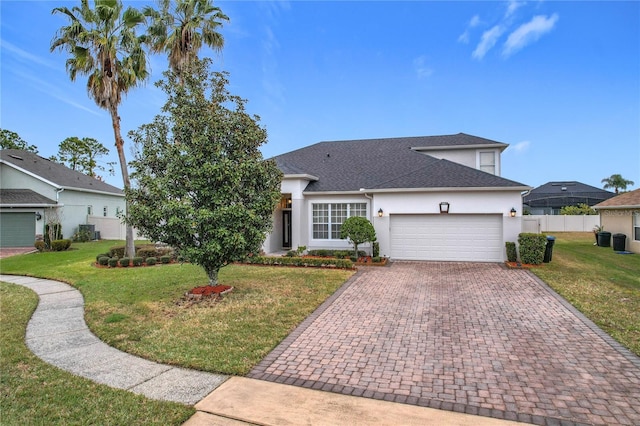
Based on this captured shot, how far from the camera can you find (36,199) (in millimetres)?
20750

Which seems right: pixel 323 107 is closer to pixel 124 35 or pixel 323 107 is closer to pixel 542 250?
pixel 124 35

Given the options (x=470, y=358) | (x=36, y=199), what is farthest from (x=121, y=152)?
(x=470, y=358)

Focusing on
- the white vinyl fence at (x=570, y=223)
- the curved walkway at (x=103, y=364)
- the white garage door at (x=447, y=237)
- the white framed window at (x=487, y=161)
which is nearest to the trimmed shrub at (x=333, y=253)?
the white garage door at (x=447, y=237)

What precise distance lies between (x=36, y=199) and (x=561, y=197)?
159 feet

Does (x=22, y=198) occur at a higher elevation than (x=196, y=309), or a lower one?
higher

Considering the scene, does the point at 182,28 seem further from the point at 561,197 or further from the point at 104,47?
the point at 561,197

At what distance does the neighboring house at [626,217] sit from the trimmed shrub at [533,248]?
806 cm

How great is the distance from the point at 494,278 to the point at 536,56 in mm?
11412

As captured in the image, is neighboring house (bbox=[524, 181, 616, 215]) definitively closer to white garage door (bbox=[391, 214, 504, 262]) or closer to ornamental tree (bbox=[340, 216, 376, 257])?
white garage door (bbox=[391, 214, 504, 262])

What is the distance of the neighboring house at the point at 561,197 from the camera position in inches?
1519

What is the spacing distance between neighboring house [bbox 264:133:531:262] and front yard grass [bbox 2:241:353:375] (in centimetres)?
394

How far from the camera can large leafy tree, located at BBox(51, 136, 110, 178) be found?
38.2m

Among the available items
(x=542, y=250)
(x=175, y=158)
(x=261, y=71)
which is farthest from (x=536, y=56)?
(x=175, y=158)

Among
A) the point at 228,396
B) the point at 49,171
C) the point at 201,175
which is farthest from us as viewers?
the point at 49,171
